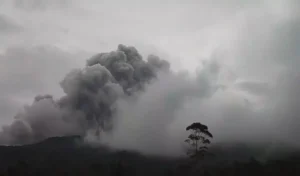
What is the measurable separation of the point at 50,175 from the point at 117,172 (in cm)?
7891

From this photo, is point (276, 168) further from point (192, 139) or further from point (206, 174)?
point (192, 139)

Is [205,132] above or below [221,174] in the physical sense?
above

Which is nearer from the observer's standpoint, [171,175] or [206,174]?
[206,174]

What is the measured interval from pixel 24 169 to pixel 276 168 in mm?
72546

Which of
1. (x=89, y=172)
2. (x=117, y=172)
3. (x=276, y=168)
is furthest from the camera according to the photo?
(x=89, y=172)

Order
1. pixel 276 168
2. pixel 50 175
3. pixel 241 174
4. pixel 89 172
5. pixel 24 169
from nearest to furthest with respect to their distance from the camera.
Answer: pixel 241 174 < pixel 276 168 < pixel 24 169 < pixel 89 172 < pixel 50 175

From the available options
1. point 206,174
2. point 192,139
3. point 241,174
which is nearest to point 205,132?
point 192,139

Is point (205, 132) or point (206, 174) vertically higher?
point (205, 132)

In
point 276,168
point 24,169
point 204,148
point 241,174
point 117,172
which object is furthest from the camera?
point 24,169

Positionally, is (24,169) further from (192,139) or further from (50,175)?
(192,139)

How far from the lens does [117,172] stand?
70.4 m

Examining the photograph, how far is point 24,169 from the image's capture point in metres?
100

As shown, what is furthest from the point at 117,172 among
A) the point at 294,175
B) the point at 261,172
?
the point at 294,175

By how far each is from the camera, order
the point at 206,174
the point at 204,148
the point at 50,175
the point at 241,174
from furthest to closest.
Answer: the point at 50,175 → the point at 241,174 → the point at 206,174 → the point at 204,148
